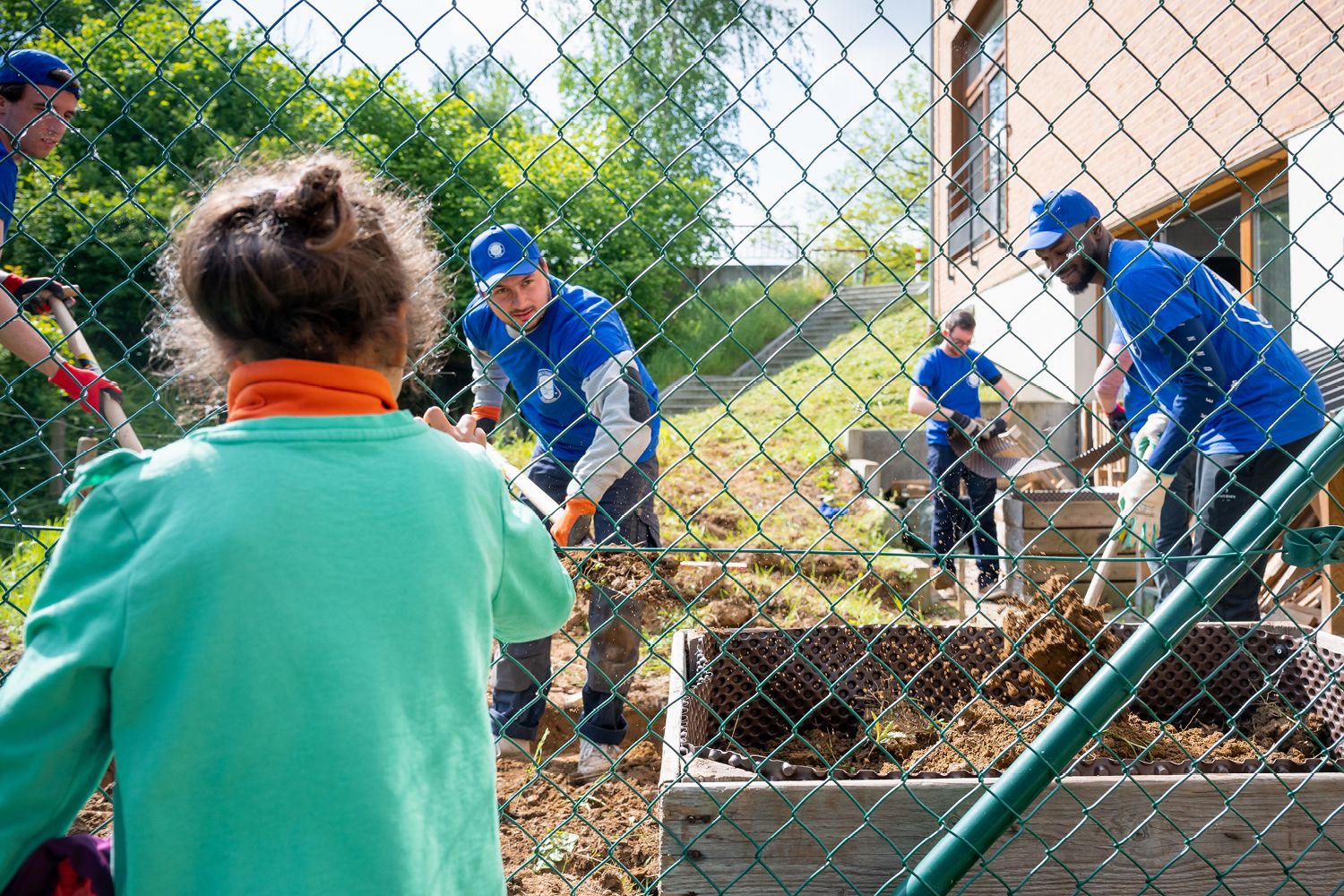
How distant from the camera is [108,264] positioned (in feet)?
45.7

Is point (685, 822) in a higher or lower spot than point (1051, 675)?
lower

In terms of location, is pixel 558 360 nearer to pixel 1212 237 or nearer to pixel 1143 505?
pixel 1143 505

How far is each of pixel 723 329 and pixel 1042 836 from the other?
15549 millimetres

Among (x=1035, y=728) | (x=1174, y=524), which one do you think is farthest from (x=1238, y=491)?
(x=1035, y=728)

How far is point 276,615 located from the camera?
101 cm

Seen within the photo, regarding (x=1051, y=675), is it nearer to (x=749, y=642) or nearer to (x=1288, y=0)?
(x=749, y=642)

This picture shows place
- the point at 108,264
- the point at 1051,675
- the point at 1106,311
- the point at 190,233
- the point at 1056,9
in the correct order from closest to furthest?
the point at 190,233
the point at 1051,675
the point at 1106,311
the point at 1056,9
the point at 108,264

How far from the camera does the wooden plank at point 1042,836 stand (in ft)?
6.81

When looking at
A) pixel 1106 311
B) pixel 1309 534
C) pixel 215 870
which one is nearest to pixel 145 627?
pixel 215 870

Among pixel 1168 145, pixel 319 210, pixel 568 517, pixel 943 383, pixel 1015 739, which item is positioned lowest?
pixel 568 517

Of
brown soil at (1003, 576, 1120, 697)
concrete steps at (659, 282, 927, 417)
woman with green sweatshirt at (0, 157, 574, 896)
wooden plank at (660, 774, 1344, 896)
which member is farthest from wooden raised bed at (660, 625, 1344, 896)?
concrete steps at (659, 282, 927, 417)

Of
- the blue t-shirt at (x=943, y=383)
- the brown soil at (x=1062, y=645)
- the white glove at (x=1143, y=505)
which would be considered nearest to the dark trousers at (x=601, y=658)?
the brown soil at (x=1062, y=645)

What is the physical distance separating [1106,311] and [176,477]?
32.2 ft

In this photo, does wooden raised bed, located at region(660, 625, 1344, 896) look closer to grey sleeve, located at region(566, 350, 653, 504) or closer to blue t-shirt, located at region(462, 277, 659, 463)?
grey sleeve, located at region(566, 350, 653, 504)
